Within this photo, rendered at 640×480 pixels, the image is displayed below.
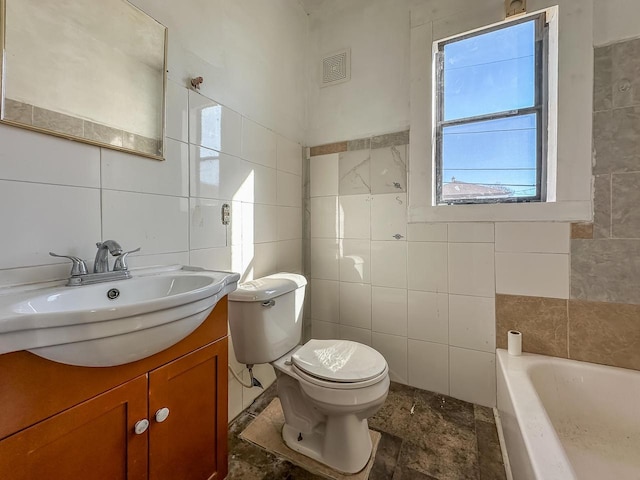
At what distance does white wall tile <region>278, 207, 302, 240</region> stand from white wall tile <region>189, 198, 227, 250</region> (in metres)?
0.46

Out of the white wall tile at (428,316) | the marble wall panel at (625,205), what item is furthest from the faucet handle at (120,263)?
the marble wall panel at (625,205)

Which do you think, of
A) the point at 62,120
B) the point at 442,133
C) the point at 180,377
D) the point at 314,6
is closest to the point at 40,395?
the point at 180,377

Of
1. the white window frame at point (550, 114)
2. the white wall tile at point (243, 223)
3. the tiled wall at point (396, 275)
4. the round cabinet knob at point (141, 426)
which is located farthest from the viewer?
the tiled wall at point (396, 275)

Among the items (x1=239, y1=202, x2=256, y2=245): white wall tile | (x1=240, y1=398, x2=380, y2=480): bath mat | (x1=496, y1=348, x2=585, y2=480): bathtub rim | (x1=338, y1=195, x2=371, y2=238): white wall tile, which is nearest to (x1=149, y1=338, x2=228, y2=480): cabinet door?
(x1=240, y1=398, x2=380, y2=480): bath mat

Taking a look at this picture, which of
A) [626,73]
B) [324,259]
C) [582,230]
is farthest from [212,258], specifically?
[626,73]

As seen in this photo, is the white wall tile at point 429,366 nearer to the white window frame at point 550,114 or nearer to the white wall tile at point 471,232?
the white wall tile at point 471,232

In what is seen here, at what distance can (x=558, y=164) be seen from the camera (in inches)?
52.9

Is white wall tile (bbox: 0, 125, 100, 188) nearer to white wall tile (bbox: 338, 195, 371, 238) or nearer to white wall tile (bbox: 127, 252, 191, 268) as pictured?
white wall tile (bbox: 127, 252, 191, 268)

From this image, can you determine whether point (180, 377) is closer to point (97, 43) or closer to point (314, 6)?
point (97, 43)

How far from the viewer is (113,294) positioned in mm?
849

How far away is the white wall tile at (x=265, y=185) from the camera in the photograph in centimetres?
157

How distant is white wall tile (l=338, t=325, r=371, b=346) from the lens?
1.83m

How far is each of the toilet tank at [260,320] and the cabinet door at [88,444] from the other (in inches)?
20.6

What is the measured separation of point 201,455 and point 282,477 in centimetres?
41
